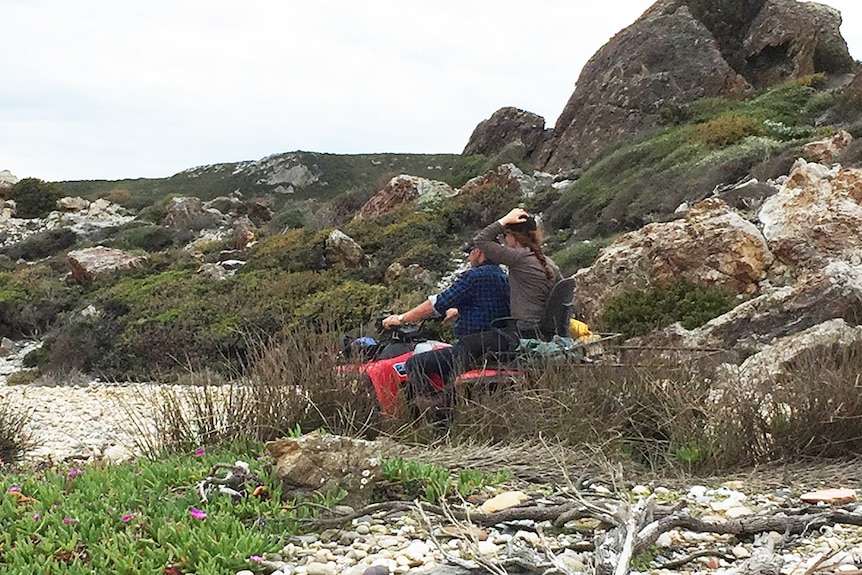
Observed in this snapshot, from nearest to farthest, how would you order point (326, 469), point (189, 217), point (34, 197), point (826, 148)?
point (326, 469) → point (826, 148) → point (189, 217) → point (34, 197)

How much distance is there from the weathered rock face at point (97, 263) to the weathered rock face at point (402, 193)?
281 inches

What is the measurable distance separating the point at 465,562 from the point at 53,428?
7473mm

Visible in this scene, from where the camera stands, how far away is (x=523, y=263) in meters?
6.22

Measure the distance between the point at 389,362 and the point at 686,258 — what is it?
21.8 feet

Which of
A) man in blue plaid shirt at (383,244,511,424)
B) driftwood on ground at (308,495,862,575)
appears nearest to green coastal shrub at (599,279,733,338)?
man in blue plaid shirt at (383,244,511,424)

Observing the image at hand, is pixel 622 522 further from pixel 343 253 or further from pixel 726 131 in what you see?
pixel 726 131

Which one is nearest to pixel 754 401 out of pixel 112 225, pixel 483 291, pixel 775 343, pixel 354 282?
pixel 483 291

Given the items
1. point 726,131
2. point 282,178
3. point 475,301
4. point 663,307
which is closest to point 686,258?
point 663,307

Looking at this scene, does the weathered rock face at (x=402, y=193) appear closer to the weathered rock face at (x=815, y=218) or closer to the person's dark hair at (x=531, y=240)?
the weathered rock face at (x=815, y=218)

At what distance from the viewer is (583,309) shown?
11625mm

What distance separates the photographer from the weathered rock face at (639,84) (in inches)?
1150

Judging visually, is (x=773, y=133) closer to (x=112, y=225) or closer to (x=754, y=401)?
(x=754, y=401)

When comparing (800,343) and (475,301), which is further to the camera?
(800,343)

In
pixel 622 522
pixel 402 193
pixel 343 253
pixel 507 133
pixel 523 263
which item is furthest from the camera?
pixel 507 133
